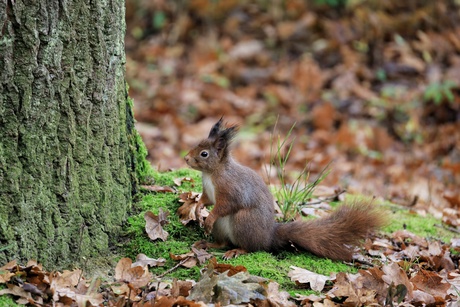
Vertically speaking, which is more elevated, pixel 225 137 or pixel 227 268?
pixel 225 137

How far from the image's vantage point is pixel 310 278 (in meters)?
3.45

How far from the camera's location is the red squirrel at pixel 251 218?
3770 millimetres

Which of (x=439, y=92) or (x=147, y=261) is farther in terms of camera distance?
(x=439, y=92)

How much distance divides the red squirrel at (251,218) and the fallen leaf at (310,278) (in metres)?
0.32

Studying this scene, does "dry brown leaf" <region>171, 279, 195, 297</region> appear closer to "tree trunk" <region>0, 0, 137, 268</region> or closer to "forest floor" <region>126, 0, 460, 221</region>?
"tree trunk" <region>0, 0, 137, 268</region>

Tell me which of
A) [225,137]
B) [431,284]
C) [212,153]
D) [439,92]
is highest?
[439,92]

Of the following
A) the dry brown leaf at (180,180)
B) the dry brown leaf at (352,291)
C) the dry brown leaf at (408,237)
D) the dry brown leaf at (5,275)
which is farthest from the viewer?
the dry brown leaf at (180,180)

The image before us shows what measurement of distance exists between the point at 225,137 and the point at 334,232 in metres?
0.95

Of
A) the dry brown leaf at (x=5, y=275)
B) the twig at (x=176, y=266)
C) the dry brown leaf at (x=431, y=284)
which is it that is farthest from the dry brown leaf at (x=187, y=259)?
the dry brown leaf at (x=431, y=284)

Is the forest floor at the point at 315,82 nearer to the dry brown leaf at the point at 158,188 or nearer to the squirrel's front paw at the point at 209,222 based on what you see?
the dry brown leaf at the point at 158,188

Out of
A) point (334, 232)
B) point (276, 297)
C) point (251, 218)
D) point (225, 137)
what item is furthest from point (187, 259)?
point (334, 232)

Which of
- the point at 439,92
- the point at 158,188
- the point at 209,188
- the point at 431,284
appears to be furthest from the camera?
the point at 439,92

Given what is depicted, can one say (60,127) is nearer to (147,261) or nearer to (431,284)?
(147,261)

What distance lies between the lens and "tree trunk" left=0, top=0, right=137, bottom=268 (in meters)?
3.02
